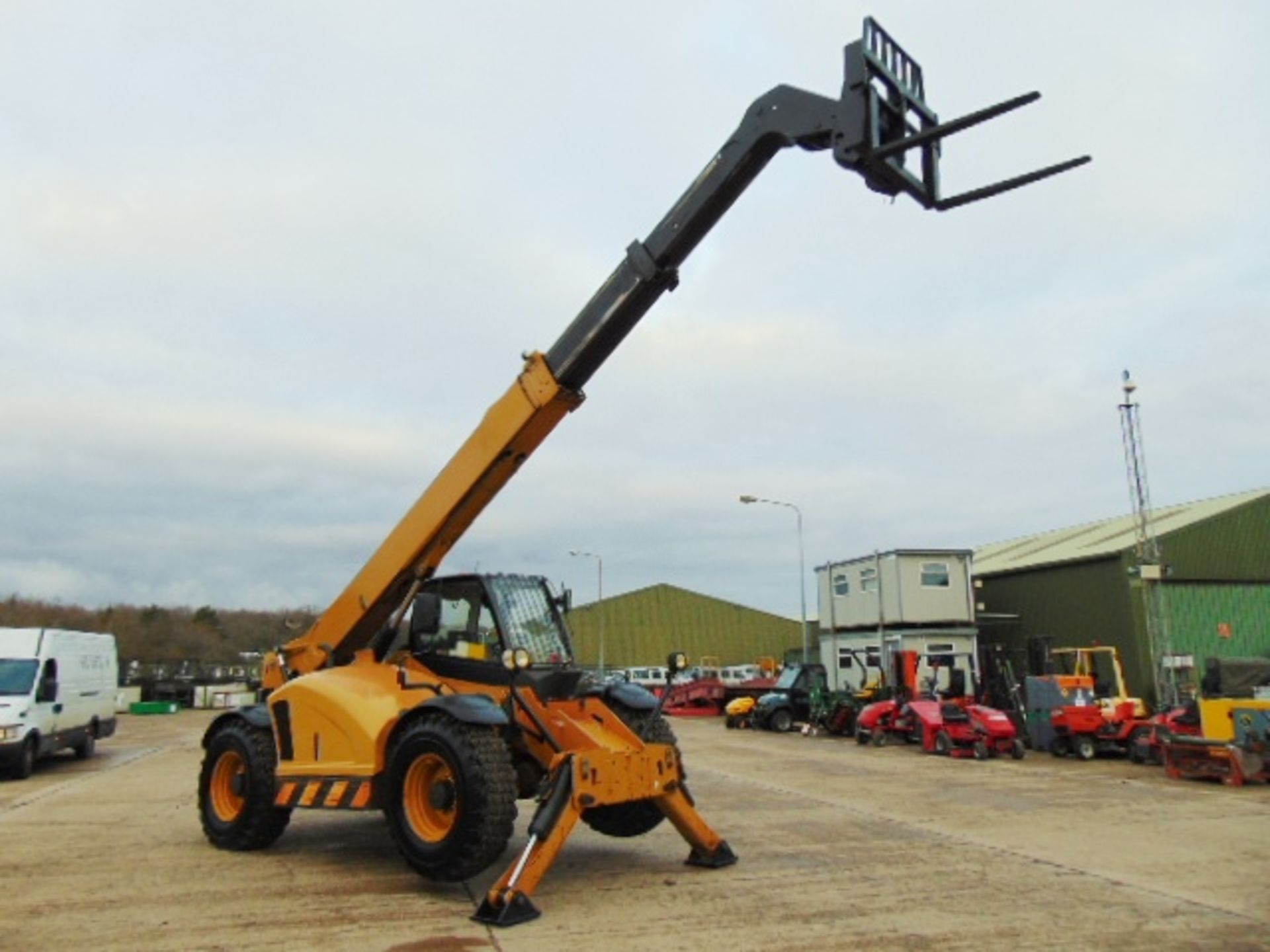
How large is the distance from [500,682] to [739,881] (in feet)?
7.97

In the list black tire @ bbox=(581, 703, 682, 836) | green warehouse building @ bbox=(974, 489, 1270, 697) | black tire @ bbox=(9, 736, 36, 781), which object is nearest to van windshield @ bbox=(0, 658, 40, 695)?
black tire @ bbox=(9, 736, 36, 781)

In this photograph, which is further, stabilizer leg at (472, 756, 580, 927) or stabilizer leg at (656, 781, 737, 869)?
stabilizer leg at (656, 781, 737, 869)

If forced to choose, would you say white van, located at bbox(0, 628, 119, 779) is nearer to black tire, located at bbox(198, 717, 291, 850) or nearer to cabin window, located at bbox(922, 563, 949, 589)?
black tire, located at bbox(198, 717, 291, 850)

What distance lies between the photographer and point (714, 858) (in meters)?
8.31

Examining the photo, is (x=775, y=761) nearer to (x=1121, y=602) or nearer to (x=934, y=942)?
(x=934, y=942)

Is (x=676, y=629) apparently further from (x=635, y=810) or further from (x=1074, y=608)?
(x=635, y=810)

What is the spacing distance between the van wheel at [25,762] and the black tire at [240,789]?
28.2 ft

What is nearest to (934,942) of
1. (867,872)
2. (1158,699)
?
(867,872)

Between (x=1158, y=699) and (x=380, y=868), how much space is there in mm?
22220

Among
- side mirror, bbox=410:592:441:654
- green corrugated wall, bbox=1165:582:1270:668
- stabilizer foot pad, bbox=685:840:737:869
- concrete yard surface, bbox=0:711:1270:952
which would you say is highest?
green corrugated wall, bbox=1165:582:1270:668

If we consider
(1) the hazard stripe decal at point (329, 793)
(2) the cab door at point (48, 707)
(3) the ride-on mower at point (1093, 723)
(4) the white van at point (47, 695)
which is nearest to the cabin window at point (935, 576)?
(3) the ride-on mower at point (1093, 723)

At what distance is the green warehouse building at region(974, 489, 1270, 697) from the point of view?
2834 cm

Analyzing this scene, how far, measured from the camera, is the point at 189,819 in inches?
450

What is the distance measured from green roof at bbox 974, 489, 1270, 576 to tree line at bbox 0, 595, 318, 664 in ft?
144
